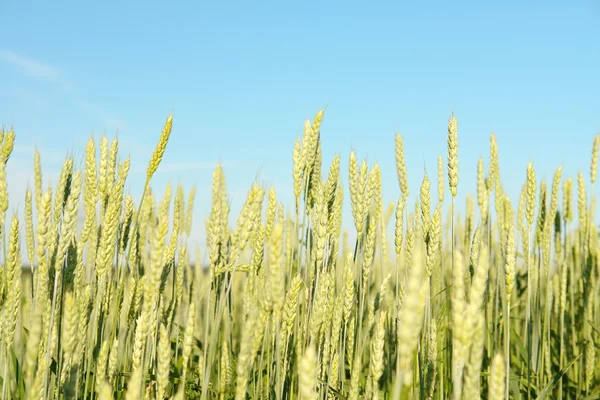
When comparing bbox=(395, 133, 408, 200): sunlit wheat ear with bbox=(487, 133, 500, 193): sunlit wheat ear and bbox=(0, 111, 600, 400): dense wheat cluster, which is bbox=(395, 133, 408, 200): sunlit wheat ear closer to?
bbox=(0, 111, 600, 400): dense wheat cluster

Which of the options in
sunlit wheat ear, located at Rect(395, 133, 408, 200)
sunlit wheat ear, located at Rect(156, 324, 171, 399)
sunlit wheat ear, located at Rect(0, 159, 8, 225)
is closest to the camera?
sunlit wheat ear, located at Rect(156, 324, 171, 399)

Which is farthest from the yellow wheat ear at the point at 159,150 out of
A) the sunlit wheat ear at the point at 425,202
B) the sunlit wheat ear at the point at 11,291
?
the sunlit wheat ear at the point at 425,202

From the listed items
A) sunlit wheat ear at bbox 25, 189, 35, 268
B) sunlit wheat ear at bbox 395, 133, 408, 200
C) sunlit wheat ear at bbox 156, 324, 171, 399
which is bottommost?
sunlit wheat ear at bbox 156, 324, 171, 399

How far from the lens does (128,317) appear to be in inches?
81.4

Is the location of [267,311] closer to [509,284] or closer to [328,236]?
[328,236]

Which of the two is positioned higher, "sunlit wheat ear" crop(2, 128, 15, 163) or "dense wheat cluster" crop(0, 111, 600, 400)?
"sunlit wheat ear" crop(2, 128, 15, 163)

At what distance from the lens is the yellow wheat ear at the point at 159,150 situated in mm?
1742

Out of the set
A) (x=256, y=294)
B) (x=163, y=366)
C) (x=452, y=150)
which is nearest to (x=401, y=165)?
(x=452, y=150)

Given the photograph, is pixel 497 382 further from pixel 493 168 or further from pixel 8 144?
pixel 493 168

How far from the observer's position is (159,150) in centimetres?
175

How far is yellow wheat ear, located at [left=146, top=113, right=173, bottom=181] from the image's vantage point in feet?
5.72

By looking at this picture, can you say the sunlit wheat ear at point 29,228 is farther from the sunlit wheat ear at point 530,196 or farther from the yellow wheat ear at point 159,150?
the sunlit wheat ear at point 530,196

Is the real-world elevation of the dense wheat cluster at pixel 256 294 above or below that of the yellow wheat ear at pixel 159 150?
below

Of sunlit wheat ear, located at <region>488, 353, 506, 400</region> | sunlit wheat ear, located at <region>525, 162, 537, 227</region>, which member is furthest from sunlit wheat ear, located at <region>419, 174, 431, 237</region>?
sunlit wheat ear, located at <region>488, 353, 506, 400</region>
